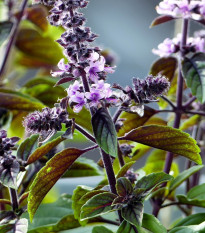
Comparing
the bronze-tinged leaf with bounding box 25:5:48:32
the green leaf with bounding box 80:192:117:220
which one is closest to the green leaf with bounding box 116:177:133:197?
the green leaf with bounding box 80:192:117:220

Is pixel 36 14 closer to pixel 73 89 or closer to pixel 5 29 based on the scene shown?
pixel 5 29

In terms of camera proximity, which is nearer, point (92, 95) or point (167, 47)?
point (92, 95)

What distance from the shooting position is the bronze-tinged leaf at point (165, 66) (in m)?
0.62

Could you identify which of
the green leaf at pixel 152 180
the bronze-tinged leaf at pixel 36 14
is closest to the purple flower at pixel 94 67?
the green leaf at pixel 152 180

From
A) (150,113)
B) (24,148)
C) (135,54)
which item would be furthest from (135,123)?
(135,54)

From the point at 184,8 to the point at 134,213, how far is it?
29 cm

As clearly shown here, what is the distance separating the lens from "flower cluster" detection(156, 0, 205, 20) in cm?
55

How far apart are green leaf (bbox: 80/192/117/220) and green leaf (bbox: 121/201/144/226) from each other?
0.02m

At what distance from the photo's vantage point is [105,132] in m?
0.38

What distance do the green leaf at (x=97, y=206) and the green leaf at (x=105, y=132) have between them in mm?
54

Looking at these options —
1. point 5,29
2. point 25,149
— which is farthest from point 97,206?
point 5,29

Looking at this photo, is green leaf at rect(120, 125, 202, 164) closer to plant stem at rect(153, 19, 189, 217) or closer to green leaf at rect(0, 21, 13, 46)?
plant stem at rect(153, 19, 189, 217)

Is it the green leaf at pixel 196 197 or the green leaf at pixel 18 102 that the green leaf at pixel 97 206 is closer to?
the green leaf at pixel 196 197

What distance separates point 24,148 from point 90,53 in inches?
6.2
